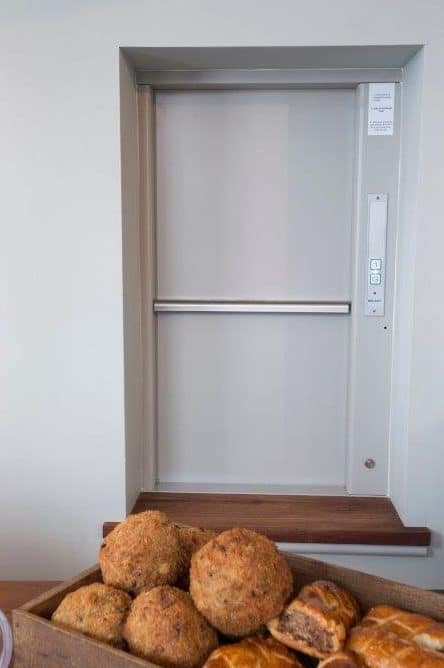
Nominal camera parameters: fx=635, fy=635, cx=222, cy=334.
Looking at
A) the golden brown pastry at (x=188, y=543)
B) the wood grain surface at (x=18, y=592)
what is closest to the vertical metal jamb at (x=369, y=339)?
the wood grain surface at (x=18, y=592)

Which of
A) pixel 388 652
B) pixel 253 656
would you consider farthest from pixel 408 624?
pixel 253 656

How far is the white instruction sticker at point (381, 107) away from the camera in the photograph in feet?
7.39

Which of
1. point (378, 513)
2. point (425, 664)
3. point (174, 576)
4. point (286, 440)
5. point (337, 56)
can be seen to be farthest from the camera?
point (286, 440)

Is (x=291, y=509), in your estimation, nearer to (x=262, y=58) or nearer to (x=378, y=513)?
(x=378, y=513)

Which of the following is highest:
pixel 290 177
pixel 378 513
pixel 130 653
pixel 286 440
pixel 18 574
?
pixel 290 177

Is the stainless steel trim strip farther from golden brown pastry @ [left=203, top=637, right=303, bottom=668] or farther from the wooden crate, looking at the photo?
golden brown pastry @ [left=203, top=637, right=303, bottom=668]

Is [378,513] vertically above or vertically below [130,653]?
below

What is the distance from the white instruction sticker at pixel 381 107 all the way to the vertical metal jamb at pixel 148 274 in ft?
2.60

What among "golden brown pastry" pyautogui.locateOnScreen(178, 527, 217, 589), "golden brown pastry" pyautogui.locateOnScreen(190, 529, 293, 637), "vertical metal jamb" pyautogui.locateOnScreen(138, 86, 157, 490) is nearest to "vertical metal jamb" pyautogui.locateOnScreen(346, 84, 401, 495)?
"vertical metal jamb" pyautogui.locateOnScreen(138, 86, 157, 490)

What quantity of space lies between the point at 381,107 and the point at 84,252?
116cm

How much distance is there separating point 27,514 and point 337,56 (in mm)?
1888

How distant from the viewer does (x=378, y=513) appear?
2.25 m

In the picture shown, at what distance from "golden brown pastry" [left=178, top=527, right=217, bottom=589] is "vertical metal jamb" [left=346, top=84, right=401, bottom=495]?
152cm

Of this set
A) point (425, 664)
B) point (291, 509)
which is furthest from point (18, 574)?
point (425, 664)
